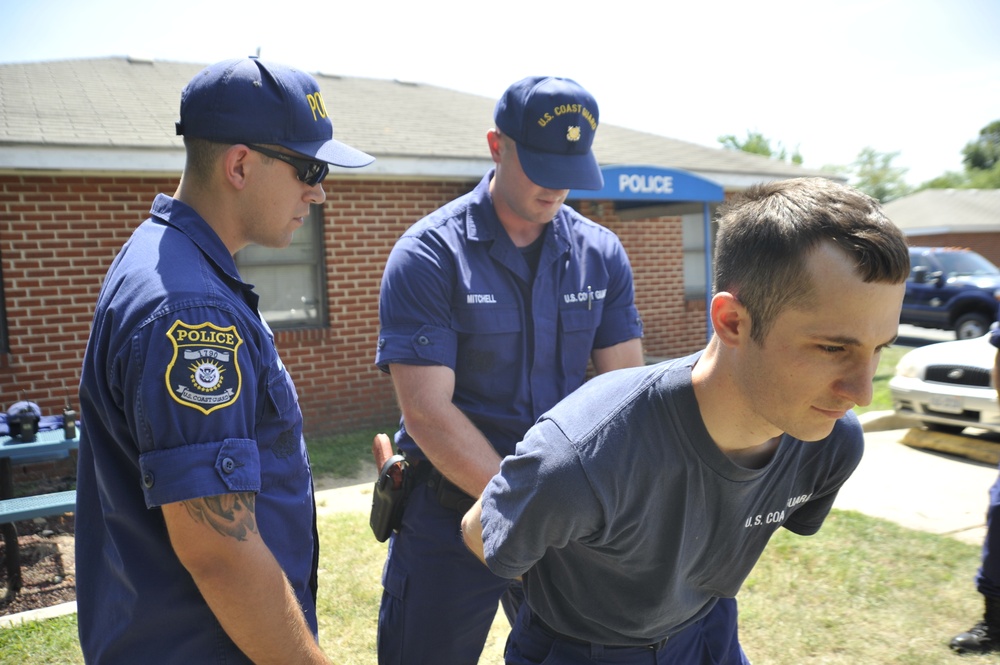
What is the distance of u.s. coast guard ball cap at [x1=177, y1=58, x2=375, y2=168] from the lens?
5.57 feet

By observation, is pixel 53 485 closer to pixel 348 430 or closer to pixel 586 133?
pixel 348 430

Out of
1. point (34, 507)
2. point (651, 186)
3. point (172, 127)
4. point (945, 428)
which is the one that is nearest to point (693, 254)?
point (651, 186)

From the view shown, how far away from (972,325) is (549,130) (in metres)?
16.9

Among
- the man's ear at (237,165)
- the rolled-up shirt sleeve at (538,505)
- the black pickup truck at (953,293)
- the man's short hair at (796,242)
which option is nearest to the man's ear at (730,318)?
the man's short hair at (796,242)

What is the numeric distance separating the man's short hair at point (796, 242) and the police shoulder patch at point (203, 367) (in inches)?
39.2

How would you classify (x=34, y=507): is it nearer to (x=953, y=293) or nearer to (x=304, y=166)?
(x=304, y=166)

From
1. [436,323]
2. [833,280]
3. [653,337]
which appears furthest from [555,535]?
[653,337]

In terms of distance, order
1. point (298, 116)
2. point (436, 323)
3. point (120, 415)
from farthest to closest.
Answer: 1. point (436, 323)
2. point (298, 116)
3. point (120, 415)

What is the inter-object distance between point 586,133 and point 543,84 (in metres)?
0.23

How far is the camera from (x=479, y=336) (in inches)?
101

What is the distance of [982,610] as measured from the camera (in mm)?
4117

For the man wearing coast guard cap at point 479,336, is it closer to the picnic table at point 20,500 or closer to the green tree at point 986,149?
the picnic table at point 20,500

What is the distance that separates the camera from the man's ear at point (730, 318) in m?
1.49

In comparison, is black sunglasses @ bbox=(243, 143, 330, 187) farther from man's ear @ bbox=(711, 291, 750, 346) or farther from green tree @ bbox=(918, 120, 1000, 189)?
green tree @ bbox=(918, 120, 1000, 189)
